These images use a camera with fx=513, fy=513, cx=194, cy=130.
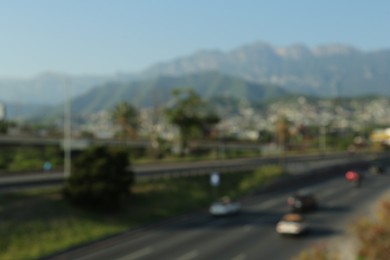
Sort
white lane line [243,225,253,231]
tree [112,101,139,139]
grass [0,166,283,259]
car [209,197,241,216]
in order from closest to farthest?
grass [0,166,283,259], white lane line [243,225,253,231], car [209,197,241,216], tree [112,101,139,139]

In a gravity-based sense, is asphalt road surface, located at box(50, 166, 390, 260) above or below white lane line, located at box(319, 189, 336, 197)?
below

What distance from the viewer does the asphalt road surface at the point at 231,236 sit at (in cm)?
2984

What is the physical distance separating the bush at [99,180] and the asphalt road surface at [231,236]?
387 centimetres

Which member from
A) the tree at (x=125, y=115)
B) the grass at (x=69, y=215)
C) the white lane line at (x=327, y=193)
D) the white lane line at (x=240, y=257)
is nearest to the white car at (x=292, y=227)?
the white lane line at (x=240, y=257)

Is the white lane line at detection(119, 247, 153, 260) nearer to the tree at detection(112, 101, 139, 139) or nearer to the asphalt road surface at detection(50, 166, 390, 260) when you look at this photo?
the asphalt road surface at detection(50, 166, 390, 260)

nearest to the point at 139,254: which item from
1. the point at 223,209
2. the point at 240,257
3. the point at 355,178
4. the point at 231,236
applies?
the point at 240,257

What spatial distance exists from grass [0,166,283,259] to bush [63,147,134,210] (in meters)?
0.85

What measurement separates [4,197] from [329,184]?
41.3 metres

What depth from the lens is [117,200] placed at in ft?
129

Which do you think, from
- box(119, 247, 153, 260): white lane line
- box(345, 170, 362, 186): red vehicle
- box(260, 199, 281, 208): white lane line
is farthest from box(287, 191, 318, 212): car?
box(345, 170, 362, 186): red vehicle

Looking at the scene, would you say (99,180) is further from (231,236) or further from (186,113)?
(186,113)

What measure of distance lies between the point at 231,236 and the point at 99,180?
1110cm

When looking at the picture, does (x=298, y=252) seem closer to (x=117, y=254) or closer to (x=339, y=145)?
(x=117, y=254)

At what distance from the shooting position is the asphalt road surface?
97.9 feet
